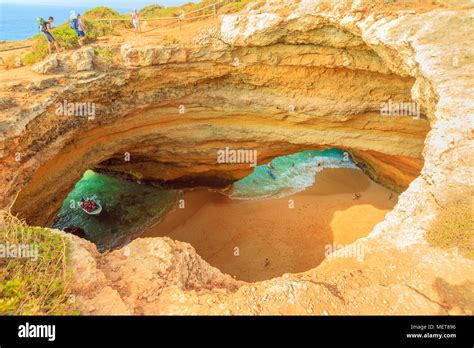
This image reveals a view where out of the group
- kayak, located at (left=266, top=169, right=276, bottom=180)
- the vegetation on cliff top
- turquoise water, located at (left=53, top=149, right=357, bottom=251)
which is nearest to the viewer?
the vegetation on cliff top

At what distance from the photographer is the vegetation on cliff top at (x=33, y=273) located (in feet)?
14.6

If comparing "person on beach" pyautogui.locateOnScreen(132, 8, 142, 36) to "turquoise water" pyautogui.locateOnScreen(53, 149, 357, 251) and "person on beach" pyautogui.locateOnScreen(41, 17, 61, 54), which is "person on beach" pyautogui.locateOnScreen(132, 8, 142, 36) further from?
"turquoise water" pyautogui.locateOnScreen(53, 149, 357, 251)

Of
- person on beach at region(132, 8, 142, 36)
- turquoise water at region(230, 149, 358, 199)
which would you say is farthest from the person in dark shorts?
turquoise water at region(230, 149, 358, 199)

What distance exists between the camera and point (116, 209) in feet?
61.6

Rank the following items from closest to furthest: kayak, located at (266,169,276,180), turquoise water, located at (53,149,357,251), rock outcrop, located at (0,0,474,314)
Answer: rock outcrop, located at (0,0,474,314)
turquoise water, located at (53,149,357,251)
kayak, located at (266,169,276,180)

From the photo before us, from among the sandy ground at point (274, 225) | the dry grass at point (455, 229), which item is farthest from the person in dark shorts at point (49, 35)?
the dry grass at point (455, 229)
